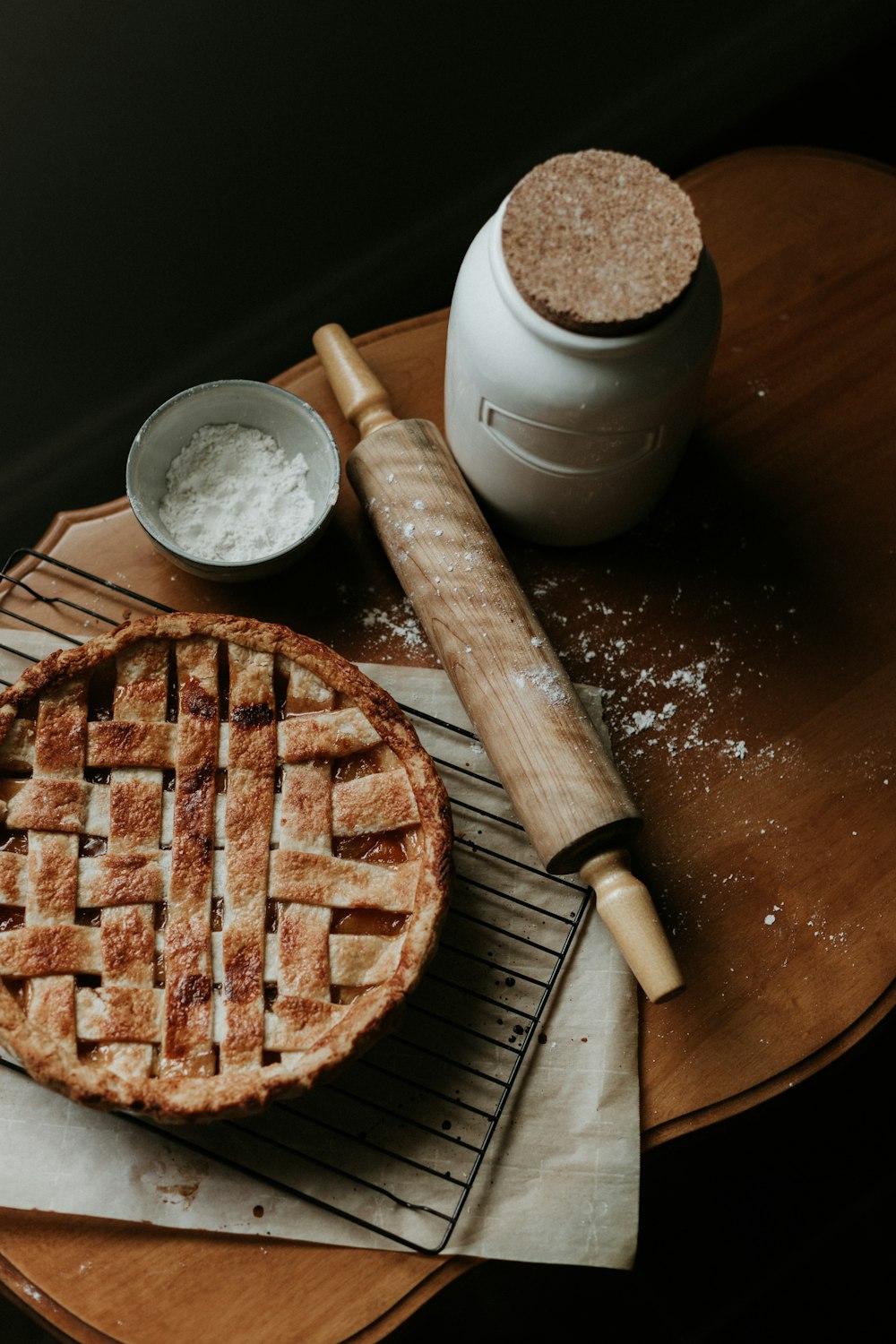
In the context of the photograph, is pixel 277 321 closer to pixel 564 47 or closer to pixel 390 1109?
pixel 564 47

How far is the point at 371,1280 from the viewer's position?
113 cm

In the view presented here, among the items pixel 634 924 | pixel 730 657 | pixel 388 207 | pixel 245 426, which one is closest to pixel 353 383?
pixel 245 426

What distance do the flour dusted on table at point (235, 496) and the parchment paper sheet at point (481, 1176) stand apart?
61 centimetres

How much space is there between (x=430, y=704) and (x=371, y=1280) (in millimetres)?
606

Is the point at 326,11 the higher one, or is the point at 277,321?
the point at 326,11

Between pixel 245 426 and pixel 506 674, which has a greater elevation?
pixel 245 426

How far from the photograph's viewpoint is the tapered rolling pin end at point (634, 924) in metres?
1.13

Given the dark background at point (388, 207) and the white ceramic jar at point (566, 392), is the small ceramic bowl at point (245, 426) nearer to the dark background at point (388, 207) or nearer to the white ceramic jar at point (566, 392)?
the white ceramic jar at point (566, 392)

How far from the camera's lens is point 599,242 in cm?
104

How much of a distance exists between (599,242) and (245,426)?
1.67 feet

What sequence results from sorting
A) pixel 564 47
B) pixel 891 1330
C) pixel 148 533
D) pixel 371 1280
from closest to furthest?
1. pixel 371 1280
2. pixel 148 533
3. pixel 891 1330
4. pixel 564 47

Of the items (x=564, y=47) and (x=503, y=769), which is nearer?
(x=503, y=769)

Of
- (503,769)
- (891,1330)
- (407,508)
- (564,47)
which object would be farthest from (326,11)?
(891,1330)

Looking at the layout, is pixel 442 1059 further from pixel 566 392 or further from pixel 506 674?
pixel 566 392
